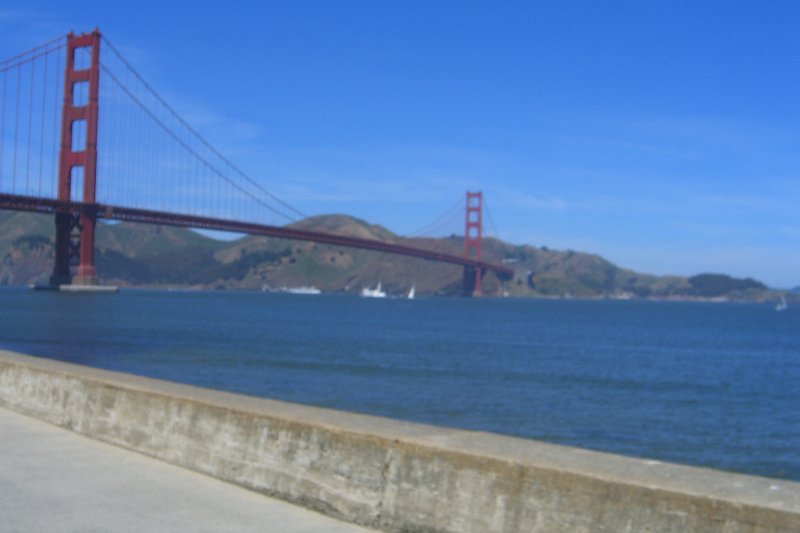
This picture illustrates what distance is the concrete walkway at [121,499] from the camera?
3805mm

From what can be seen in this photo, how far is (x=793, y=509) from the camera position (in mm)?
2844

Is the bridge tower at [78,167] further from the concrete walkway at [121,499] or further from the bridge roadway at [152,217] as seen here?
the concrete walkway at [121,499]

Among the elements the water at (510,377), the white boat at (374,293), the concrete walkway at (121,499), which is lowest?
the water at (510,377)

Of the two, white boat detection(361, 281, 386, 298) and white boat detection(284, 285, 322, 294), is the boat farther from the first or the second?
white boat detection(361, 281, 386, 298)

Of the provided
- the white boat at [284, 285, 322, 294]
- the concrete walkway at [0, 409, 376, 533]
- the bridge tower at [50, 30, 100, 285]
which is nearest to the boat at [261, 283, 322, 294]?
the white boat at [284, 285, 322, 294]

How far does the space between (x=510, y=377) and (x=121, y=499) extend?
19017 mm

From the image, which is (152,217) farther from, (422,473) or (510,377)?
(422,473)

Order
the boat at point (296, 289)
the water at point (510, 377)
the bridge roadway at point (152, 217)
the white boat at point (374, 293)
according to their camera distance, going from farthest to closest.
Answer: the boat at point (296, 289)
the white boat at point (374, 293)
the bridge roadway at point (152, 217)
the water at point (510, 377)

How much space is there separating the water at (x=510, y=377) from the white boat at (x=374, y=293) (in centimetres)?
10401

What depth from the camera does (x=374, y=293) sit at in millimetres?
150000

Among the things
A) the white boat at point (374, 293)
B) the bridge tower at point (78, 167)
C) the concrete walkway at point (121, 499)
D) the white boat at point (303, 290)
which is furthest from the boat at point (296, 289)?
the concrete walkway at point (121, 499)

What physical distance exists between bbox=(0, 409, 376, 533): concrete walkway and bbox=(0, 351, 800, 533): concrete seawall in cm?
13

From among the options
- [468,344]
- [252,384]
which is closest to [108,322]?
[468,344]

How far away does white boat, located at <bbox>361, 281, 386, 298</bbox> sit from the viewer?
148 metres
